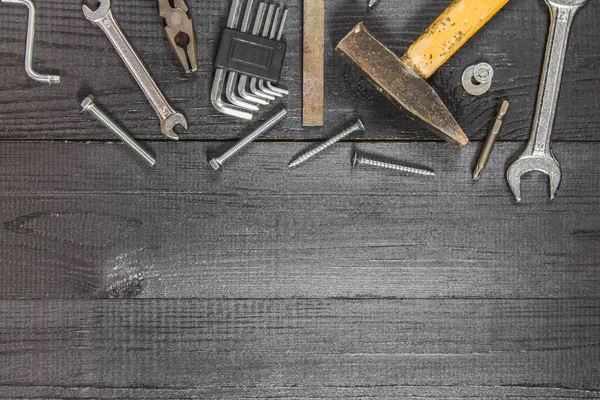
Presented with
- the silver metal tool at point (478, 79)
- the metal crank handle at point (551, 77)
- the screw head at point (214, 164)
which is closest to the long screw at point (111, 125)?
the screw head at point (214, 164)

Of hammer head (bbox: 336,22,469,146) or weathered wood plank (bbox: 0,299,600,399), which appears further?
weathered wood plank (bbox: 0,299,600,399)

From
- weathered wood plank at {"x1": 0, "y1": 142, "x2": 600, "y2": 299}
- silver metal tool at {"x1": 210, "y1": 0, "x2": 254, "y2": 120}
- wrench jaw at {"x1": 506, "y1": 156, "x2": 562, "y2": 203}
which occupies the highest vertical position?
silver metal tool at {"x1": 210, "y1": 0, "x2": 254, "y2": 120}

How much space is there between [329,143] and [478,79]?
13.3 inches

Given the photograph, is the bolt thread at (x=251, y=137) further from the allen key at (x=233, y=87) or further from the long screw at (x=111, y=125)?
the long screw at (x=111, y=125)

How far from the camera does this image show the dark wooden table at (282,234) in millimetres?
1275

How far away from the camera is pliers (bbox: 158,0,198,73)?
124cm

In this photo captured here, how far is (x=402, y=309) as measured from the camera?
129 centimetres

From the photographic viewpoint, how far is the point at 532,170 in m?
1.28

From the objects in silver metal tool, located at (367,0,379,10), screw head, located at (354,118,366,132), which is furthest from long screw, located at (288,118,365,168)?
silver metal tool, located at (367,0,379,10)

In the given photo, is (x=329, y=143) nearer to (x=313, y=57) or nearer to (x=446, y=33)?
(x=313, y=57)

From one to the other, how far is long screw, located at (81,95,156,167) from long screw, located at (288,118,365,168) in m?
0.31

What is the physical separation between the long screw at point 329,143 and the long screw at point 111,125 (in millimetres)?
315

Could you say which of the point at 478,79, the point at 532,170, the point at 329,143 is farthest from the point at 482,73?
the point at 329,143

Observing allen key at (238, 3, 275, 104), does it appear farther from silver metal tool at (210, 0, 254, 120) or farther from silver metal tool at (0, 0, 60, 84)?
silver metal tool at (0, 0, 60, 84)
